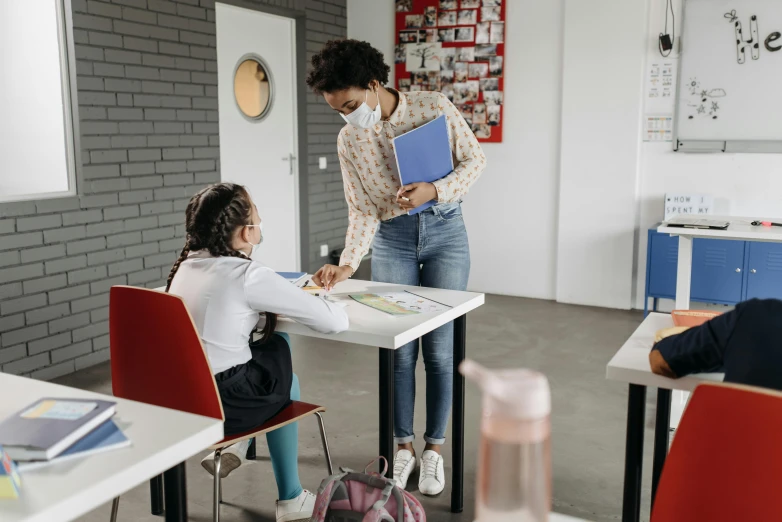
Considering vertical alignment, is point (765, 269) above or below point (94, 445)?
below

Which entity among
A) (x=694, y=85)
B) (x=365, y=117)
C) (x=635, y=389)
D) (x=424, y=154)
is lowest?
(x=635, y=389)

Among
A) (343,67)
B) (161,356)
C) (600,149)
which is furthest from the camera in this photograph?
(600,149)

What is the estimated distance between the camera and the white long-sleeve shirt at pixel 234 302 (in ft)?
6.63

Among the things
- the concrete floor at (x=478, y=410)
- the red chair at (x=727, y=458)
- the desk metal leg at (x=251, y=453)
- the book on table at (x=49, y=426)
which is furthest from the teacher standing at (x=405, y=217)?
the red chair at (x=727, y=458)

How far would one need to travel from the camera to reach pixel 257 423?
2148mm

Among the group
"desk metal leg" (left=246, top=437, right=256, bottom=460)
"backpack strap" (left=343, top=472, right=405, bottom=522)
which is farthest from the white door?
"backpack strap" (left=343, top=472, right=405, bottom=522)

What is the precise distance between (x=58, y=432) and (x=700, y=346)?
3.92 feet

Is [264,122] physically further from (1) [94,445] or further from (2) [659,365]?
(1) [94,445]

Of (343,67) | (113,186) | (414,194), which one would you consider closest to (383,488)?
(414,194)

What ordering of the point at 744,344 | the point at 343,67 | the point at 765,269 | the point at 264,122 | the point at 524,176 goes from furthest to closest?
the point at 524,176, the point at 264,122, the point at 765,269, the point at 343,67, the point at 744,344

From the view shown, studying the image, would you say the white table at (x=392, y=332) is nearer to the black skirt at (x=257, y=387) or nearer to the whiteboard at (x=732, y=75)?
the black skirt at (x=257, y=387)

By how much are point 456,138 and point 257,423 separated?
1193mm

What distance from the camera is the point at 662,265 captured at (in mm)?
5055

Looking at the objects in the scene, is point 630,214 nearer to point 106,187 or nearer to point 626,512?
point 106,187
